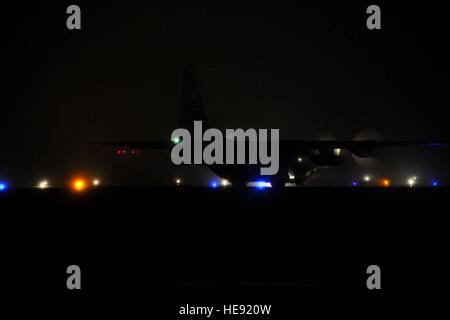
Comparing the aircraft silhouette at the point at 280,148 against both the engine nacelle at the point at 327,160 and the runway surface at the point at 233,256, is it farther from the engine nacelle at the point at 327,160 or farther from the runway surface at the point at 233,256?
the runway surface at the point at 233,256

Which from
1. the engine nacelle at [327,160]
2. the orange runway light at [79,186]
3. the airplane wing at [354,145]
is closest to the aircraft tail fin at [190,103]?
the airplane wing at [354,145]

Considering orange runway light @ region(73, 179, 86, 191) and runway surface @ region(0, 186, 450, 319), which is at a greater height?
orange runway light @ region(73, 179, 86, 191)

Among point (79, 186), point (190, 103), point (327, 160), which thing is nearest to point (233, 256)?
point (327, 160)

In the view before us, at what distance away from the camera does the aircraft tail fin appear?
26.1 m

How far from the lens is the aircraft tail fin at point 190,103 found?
26109 mm

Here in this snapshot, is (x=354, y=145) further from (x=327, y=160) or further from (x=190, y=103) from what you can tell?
(x=190, y=103)

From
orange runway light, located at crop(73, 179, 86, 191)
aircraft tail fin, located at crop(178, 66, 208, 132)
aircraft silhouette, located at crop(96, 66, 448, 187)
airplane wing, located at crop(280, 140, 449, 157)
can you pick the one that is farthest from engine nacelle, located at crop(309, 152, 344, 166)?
orange runway light, located at crop(73, 179, 86, 191)

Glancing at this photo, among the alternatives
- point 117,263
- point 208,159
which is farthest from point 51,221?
point 208,159

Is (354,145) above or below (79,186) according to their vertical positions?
above

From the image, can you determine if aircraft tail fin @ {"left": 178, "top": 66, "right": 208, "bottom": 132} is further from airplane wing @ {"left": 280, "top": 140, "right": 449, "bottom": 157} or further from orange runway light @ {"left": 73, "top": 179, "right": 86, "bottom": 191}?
orange runway light @ {"left": 73, "top": 179, "right": 86, "bottom": 191}

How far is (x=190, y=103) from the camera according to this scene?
26.3 metres

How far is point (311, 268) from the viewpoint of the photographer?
16.1ft
